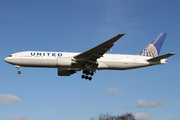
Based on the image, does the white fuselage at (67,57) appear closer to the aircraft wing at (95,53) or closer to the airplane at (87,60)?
the airplane at (87,60)

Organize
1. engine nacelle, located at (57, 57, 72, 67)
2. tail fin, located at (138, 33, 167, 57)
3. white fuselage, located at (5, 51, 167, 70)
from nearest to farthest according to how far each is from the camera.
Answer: engine nacelle, located at (57, 57, 72, 67), white fuselage, located at (5, 51, 167, 70), tail fin, located at (138, 33, 167, 57)

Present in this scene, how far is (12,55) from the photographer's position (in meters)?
31.7

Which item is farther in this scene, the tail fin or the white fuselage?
the tail fin

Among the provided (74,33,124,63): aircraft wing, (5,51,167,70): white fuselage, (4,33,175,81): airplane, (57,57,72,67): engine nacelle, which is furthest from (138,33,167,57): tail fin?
(57,57,72,67): engine nacelle

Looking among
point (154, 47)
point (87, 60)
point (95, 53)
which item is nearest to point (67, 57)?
point (87, 60)

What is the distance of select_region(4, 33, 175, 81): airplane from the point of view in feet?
99.6

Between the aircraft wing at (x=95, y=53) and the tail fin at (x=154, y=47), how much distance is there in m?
7.79

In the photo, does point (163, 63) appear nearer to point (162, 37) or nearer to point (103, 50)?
point (162, 37)

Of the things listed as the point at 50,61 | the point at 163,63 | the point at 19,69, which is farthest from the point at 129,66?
the point at 19,69

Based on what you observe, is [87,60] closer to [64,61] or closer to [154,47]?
[64,61]

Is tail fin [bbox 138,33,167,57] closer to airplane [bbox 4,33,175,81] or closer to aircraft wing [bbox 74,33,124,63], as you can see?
airplane [bbox 4,33,175,81]

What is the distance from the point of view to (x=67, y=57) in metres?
31.1

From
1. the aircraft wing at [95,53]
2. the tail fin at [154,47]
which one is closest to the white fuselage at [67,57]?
the aircraft wing at [95,53]

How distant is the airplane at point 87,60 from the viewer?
99.6 ft
